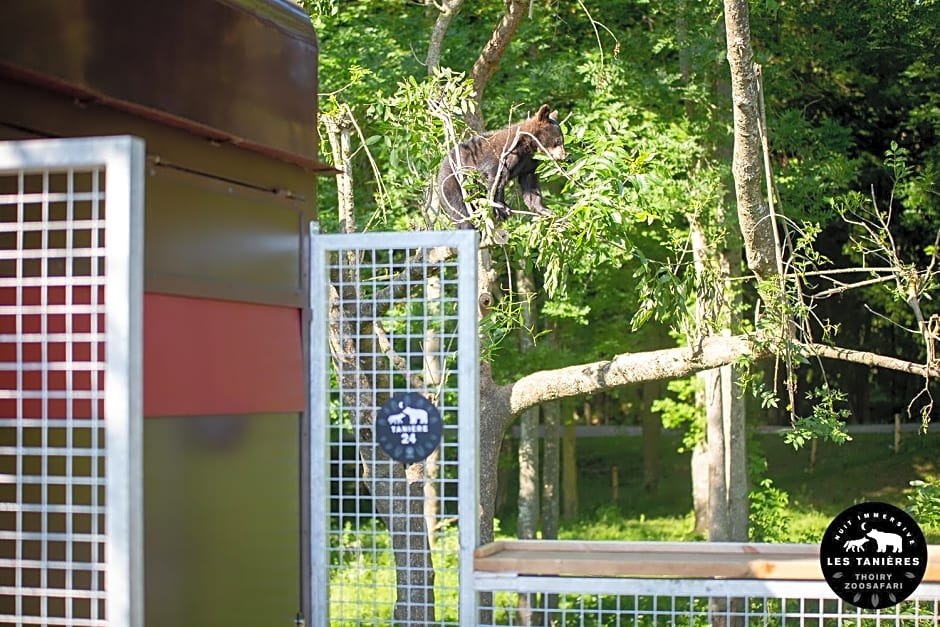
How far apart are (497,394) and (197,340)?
15.3 feet

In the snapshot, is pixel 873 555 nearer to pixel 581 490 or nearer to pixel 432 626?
pixel 432 626

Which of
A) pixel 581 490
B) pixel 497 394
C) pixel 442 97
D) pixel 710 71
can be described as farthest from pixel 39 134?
pixel 581 490

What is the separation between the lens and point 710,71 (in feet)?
34.0

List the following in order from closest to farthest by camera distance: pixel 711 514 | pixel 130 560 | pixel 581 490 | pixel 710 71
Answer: pixel 130 560 → pixel 710 71 → pixel 711 514 → pixel 581 490

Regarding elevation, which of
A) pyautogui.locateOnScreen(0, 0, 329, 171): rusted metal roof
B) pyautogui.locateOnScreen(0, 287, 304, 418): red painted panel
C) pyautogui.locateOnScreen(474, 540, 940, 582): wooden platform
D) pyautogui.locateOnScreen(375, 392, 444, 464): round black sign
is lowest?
pyautogui.locateOnScreen(474, 540, 940, 582): wooden platform

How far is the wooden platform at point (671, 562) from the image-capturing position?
11.4 feet

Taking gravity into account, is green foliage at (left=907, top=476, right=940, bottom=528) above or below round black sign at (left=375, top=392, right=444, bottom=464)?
below

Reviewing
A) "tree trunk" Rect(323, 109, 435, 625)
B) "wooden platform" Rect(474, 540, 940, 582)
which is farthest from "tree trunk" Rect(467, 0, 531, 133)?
"wooden platform" Rect(474, 540, 940, 582)

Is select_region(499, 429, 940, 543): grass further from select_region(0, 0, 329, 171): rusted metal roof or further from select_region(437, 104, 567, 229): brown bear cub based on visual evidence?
select_region(0, 0, 329, 171): rusted metal roof

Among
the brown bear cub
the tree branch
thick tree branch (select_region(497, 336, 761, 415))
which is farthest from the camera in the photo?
thick tree branch (select_region(497, 336, 761, 415))

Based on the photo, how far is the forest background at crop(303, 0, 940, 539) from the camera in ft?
21.4

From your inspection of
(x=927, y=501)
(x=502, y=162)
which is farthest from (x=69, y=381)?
(x=927, y=501)

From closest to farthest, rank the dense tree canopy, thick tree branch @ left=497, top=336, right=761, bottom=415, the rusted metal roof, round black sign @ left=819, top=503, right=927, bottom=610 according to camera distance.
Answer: the rusted metal roof, round black sign @ left=819, top=503, right=927, bottom=610, thick tree branch @ left=497, top=336, right=761, bottom=415, the dense tree canopy

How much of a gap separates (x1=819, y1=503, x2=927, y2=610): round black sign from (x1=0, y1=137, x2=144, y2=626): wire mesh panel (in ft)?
6.61
